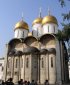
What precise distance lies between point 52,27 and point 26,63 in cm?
811

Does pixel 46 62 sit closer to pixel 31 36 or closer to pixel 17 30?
pixel 31 36

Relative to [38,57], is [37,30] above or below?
above

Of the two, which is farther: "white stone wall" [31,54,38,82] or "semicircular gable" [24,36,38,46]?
"semicircular gable" [24,36,38,46]

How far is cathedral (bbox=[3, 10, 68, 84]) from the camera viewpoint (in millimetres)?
28094

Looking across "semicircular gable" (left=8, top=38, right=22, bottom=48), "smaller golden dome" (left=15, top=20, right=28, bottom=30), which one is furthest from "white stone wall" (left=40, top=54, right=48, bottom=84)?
"smaller golden dome" (left=15, top=20, right=28, bottom=30)

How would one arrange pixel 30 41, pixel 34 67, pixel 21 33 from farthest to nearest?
pixel 21 33, pixel 30 41, pixel 34 67

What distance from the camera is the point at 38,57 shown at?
29.7 metres

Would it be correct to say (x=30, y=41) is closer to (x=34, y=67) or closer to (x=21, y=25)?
(x=21, y=25)

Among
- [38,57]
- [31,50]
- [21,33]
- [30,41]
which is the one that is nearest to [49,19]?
[30,41]

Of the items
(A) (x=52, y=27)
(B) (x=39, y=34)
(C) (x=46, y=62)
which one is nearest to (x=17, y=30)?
(B) (x=39, y=34)

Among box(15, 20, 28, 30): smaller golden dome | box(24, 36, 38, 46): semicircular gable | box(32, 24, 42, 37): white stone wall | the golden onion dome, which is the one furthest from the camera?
box(15, 20, 28, 30): smaller golden dome

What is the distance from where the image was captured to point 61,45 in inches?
1158

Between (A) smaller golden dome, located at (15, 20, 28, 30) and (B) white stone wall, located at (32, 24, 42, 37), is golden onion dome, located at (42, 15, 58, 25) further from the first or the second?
(A) smaller golden dome, located at (15, 20, 28, 30)

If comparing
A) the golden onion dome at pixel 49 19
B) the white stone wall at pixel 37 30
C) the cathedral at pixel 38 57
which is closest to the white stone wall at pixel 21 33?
the cathedral at pixel 38 57
